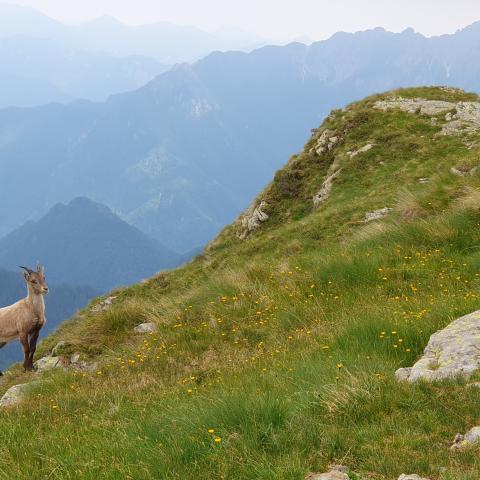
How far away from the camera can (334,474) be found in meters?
4.17

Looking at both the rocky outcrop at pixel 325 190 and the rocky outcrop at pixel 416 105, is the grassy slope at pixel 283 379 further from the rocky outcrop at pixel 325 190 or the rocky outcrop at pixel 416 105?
the rocky outcrop at pixel 416 105

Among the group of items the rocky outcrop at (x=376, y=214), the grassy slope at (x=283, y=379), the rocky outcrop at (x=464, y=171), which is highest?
the rocky outcrop at (x=464, y=171)

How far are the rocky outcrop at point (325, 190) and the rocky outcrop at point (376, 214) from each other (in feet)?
17.9

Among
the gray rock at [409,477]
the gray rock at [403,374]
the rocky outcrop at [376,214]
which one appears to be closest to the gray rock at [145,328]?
the gray rock at [403,374]

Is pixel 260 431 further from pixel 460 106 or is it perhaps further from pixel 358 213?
pixel 460 106

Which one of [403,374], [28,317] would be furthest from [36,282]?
[403,374]

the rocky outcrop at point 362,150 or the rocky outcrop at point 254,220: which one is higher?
the rocky outcrop at point 362,150

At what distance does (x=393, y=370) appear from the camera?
611cm

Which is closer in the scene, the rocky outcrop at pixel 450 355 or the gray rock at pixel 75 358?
the rocky outcrop at pixel 450 355

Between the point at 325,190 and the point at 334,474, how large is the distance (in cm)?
2207

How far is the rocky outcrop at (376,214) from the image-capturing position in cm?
1865

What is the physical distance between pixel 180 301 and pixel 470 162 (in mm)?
→ 12460

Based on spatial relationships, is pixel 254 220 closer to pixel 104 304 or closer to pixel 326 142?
pixel 326 142

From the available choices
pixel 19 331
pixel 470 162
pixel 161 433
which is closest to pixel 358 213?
pixel 470 162
